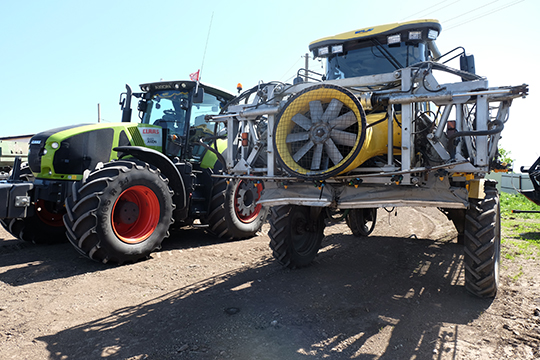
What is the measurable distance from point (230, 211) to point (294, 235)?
6.90ft

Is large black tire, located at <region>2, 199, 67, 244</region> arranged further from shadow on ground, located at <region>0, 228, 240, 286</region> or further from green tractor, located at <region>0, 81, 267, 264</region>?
shadow on ground, located at <region>0, 228, 240, 286</region>

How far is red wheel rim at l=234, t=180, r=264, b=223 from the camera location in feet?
24.4

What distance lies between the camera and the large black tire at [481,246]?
4.02m

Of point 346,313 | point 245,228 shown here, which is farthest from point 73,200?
point 346,313

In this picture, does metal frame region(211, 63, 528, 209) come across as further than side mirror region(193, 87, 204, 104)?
No

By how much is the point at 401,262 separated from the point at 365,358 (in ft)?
10.1

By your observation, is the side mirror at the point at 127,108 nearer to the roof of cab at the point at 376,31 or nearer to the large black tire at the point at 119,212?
the large black tire at the point at 119,212

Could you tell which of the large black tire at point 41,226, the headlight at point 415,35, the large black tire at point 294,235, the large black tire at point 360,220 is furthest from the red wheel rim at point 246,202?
the headlight at point 415,35

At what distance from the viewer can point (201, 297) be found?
14.2 ft

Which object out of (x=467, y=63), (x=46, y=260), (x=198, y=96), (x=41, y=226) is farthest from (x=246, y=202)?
(x=467, y=63)

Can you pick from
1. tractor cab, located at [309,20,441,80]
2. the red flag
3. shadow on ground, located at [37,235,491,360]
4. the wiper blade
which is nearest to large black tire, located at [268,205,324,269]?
shadow on ground, located at [37,235,491,360]

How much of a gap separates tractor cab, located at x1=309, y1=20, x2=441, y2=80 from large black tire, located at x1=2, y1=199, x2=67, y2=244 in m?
5.12

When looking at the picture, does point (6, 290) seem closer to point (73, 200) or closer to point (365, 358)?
point (73, 200)

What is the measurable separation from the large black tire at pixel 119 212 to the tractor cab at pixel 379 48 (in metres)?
3.29
